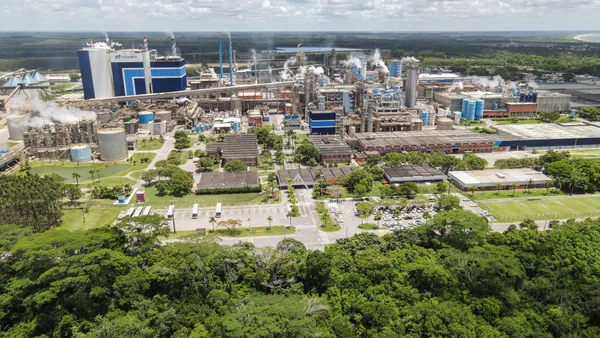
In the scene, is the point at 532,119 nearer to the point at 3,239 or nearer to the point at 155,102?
the point at 155,102

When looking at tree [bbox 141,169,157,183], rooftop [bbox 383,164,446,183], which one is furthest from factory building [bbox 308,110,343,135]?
tree [bbox 141,169,157,183]

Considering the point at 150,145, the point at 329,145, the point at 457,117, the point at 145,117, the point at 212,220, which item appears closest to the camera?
the point at 212,220

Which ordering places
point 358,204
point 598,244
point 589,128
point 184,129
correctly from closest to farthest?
point 598,244 → point 358,204 → point 589,128 → point 184,129

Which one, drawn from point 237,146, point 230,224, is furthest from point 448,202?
point 237,146

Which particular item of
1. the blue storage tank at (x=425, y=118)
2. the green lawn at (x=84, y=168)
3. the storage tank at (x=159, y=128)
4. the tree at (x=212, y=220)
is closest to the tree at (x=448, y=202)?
the tree at (x=212, y=220)

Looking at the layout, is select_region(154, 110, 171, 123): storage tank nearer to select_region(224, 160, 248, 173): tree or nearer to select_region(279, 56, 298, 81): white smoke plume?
select_region(224, 160, 248, 173): tree

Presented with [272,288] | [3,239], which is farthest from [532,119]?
[3,239]

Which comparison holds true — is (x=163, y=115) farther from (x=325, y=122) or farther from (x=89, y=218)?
(x=89, y=218)

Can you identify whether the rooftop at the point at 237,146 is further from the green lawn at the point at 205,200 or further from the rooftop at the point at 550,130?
the rooftop at the point at 550,130
